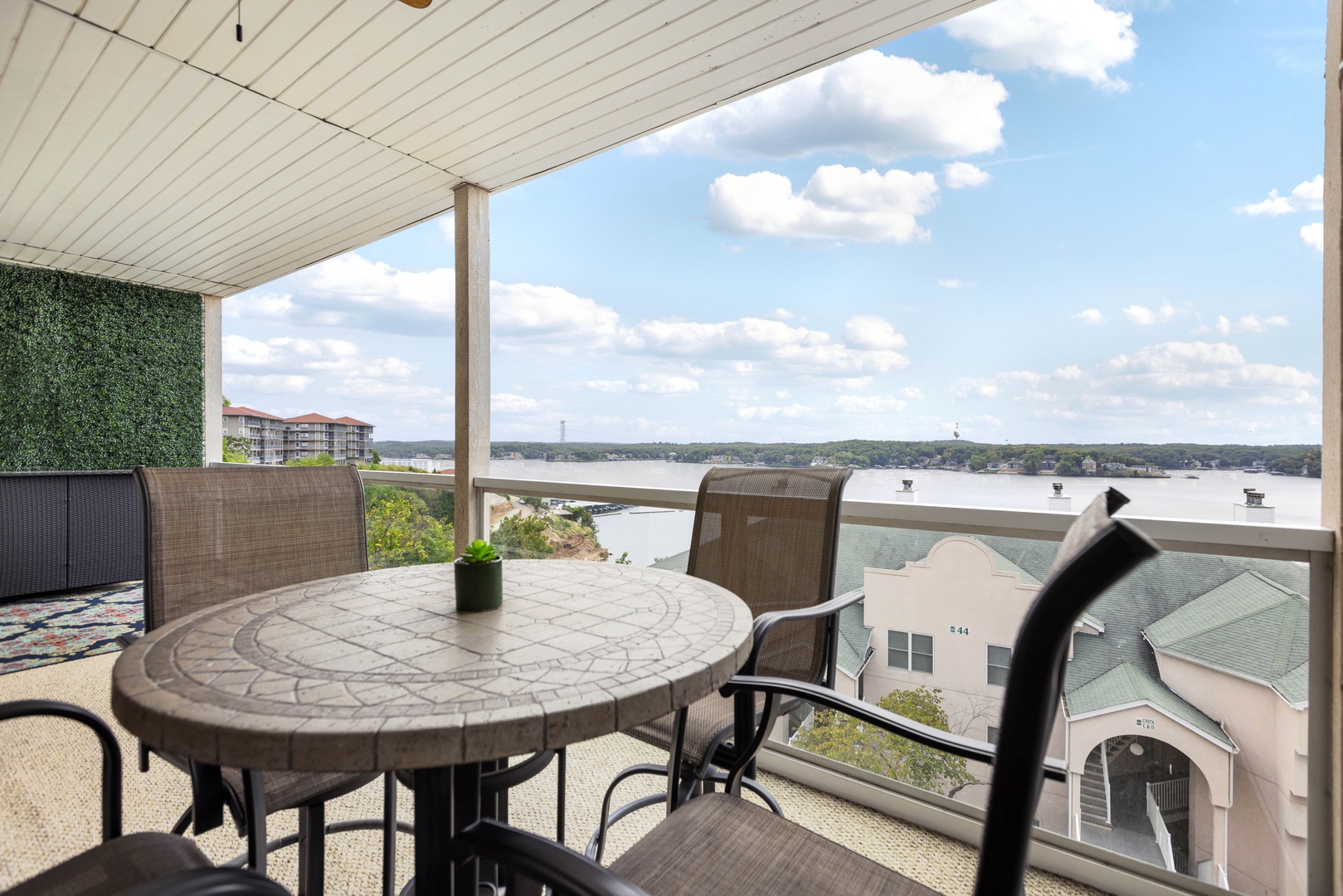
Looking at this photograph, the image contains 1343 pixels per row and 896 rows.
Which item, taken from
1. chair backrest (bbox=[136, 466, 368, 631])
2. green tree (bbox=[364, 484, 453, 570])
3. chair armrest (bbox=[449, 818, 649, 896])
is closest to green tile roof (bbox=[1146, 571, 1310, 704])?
chair armrest (bbox=[449, 818, 649, 896])

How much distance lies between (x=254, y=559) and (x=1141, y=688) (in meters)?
2.62

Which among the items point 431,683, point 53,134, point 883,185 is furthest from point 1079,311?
point 53,134

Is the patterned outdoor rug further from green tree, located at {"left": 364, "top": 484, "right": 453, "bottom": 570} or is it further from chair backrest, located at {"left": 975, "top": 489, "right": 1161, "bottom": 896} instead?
chair backrest, located at {"left": 975, "top": 489, "right": 1161, "bottom": 896}

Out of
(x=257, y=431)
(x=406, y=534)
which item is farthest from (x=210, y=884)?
(x=257, y=431)

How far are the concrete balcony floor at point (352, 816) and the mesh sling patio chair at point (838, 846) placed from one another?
1.13m

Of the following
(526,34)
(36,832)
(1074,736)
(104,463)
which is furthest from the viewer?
(104,463)

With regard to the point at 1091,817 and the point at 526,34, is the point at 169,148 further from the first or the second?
the point at 1091,817

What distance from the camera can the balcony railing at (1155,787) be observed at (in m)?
1.63

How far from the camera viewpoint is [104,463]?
6.09 metres

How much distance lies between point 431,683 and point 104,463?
748 cm

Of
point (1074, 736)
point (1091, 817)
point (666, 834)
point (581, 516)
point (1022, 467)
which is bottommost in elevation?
point (1091, 817)

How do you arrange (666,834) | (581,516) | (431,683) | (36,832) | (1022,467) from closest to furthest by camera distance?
(431,683)
(666,834)
(36,832)
(1022,467)
(581,516)

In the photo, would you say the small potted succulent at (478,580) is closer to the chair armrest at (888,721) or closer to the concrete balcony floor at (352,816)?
the chair armrest at (888,721)

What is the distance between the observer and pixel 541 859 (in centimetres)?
66
